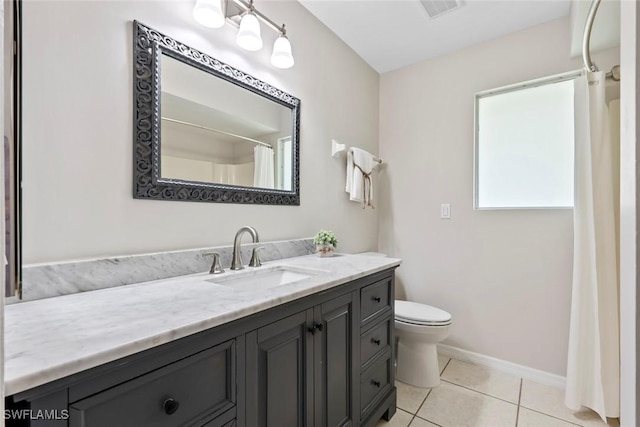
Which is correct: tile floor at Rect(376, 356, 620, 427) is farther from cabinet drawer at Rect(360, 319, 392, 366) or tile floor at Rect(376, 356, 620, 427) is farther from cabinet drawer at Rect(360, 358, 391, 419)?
cabinet drawer at Rect(360, 319, 392, 366)

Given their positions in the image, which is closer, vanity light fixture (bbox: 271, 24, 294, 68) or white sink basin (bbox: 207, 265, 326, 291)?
white sink basin (bbox: 207, 265, 326, 291)

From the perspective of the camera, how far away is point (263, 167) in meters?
1.70

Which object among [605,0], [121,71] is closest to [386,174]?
[605,0]

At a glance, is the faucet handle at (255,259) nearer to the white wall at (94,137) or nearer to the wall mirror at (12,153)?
the white wall at (94,137)

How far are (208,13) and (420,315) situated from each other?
6.56ft

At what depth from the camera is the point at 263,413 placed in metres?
0.93

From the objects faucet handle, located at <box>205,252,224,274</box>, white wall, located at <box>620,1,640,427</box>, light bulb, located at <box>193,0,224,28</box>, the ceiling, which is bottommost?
faucet handle, located at <box>205,252,224,274</box>

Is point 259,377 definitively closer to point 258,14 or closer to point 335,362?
point 335,362

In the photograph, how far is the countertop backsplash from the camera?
2.98 feet

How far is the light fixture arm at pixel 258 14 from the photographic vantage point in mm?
1451

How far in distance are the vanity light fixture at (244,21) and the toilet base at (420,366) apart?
193 centimetres

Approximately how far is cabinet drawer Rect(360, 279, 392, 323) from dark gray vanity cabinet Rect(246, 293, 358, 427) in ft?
0.34

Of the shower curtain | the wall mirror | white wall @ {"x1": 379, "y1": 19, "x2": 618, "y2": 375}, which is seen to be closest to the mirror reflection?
the wall mirror

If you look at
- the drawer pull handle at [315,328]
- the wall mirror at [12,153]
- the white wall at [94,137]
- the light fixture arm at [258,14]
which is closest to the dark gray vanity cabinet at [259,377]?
the drawer pull handle at [315,328]
